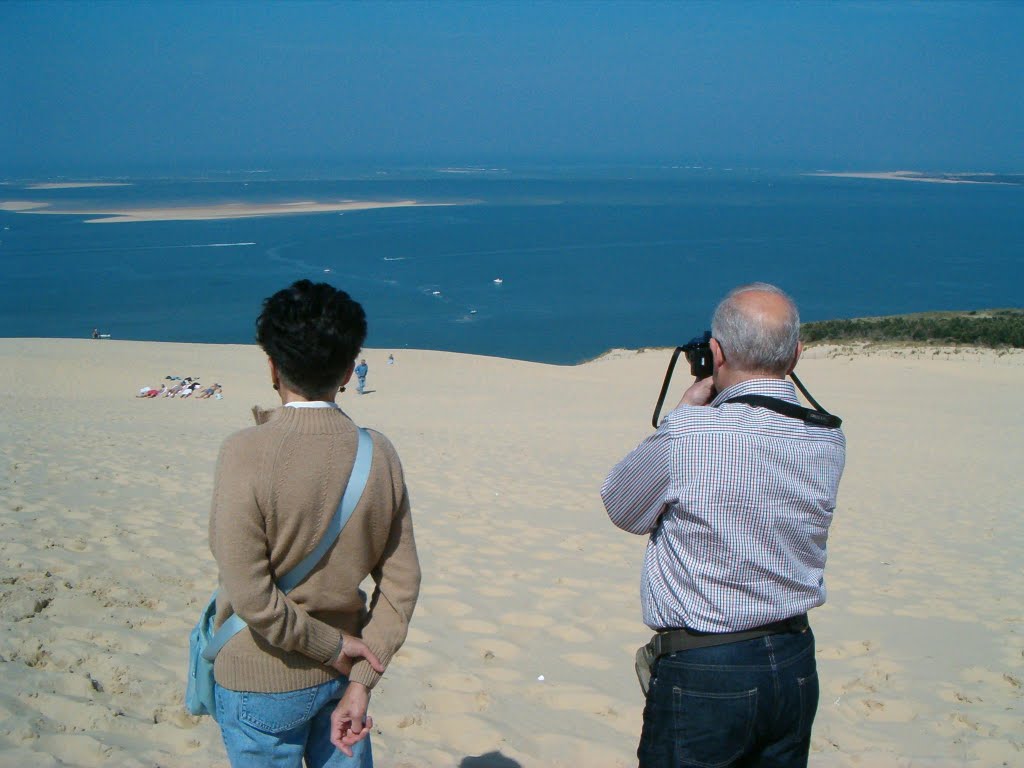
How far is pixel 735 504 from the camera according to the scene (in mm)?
2156

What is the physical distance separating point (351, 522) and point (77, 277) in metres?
68.2

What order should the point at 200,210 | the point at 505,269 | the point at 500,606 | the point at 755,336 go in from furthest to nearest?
the point at 200,210 < the point at 505,269 < the point at 500,606 < the point at 755,336

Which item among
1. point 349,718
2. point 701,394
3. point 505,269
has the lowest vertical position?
point 505,269

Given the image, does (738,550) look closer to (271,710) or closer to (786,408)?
(786,408)

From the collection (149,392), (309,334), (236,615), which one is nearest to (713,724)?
(236,615)

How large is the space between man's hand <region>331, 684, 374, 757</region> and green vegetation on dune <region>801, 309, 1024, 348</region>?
1150 inches

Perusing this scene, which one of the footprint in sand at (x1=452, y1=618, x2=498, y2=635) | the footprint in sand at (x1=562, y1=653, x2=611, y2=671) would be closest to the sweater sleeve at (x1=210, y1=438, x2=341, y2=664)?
the footprint in sand at (x1=562, y1=653, x2=611, y2=671)

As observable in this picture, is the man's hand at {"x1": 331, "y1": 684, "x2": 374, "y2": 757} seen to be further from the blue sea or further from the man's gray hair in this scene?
the blue sea

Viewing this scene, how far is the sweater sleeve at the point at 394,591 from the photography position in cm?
218

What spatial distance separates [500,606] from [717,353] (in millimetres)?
3378

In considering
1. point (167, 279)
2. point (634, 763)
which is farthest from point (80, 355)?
point (167, 279)

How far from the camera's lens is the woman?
2006 millimetres

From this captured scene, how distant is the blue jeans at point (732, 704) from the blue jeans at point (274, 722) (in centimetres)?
81

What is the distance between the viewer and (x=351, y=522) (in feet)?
6.80
